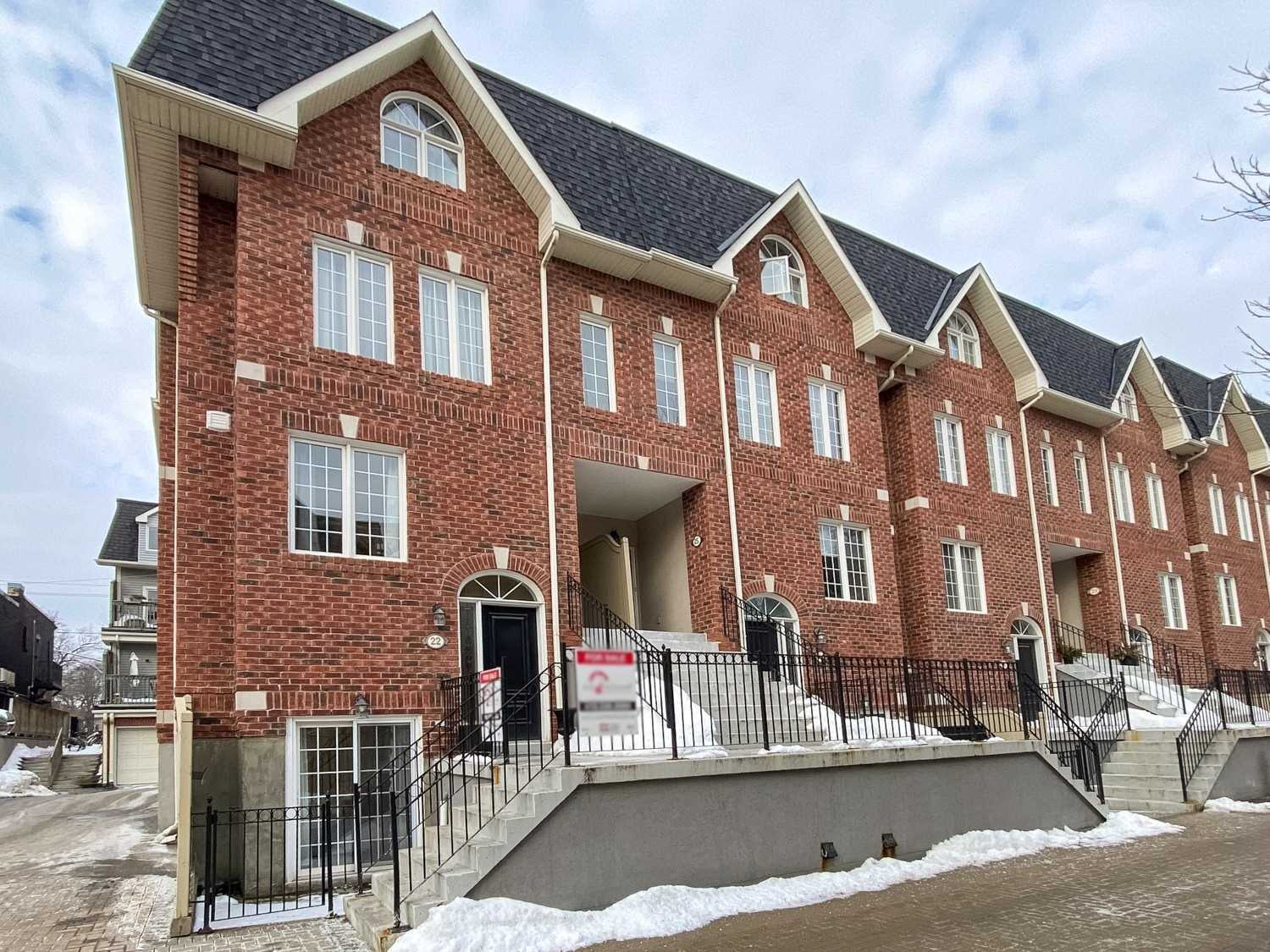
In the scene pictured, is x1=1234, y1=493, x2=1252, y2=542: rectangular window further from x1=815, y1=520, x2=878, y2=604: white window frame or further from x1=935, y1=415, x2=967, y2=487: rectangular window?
x1=815, y1=520, x2=878, y2=604: white window frame

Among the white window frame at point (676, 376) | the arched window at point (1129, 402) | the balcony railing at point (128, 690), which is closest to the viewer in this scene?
the white window frame at point (676, 376)

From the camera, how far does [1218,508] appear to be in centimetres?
3012

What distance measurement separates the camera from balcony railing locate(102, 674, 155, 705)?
34.5 metres

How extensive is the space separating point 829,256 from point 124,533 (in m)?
35.1

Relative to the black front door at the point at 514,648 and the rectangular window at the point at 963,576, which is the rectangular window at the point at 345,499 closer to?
the black front door at the point at 514,648

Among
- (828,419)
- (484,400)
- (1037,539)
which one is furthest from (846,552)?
(484,400)

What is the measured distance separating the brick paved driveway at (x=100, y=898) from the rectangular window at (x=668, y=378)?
32.4 ft

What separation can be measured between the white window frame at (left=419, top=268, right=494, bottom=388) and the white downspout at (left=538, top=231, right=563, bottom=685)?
91 cm

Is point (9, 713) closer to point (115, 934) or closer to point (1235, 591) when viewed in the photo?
point (115, 934)

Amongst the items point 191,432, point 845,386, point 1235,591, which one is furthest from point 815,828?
point 1235,591

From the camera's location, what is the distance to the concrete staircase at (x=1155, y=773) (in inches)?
631

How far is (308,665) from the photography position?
488 inches

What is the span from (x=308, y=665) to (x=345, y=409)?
3.44m

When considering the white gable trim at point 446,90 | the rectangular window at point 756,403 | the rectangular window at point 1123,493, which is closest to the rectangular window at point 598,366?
the white gable trim at point 446,90
